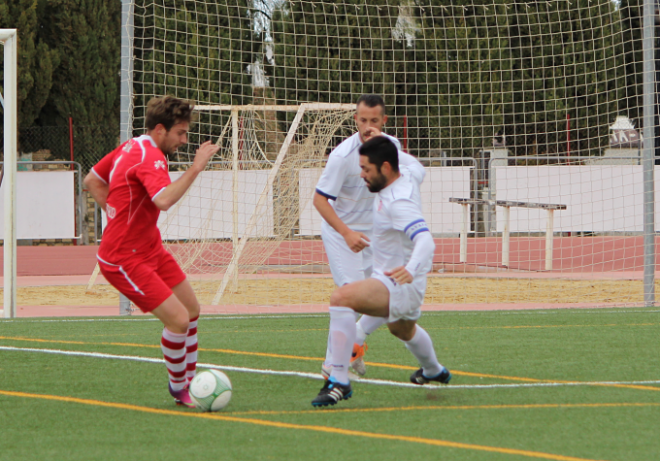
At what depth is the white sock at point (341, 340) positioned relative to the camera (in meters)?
5.07

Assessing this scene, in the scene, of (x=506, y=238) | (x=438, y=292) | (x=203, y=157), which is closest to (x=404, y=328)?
(x=203, y=157)

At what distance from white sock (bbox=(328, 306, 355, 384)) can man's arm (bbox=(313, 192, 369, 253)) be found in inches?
16.3

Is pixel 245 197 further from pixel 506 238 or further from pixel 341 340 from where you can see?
pixel 341 340

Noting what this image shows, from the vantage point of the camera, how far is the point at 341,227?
5.58 m

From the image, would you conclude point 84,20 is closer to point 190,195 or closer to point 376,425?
point 190,195

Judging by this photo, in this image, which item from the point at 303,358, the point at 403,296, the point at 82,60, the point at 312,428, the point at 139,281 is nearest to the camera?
the point at 312,428

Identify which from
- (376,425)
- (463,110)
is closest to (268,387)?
(376,425)

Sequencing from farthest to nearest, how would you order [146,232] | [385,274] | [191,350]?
[191,350], [146,232], [385,274]

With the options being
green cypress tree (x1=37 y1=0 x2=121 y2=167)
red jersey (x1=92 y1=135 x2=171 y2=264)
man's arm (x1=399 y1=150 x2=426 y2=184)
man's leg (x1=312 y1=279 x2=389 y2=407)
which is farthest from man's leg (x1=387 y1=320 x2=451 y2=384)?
green cypress tree (x1=37 y1=0 x2=121 y2=167)

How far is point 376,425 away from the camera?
4641 mm

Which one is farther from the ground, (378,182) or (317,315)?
(378,182)

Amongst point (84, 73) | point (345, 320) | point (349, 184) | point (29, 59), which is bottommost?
point (345, 320)

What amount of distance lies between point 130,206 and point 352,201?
1731 millimetres

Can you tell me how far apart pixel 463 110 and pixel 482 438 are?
14890 mm
